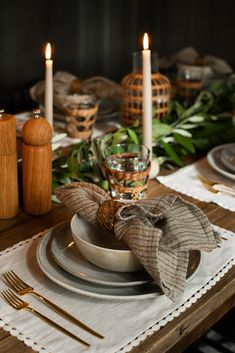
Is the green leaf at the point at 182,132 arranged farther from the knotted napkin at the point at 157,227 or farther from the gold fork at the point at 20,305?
the gold fork at the point at 20,305

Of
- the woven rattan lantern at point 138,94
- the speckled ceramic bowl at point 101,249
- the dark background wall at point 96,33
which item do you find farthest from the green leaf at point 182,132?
the dark background wall at point 96,33

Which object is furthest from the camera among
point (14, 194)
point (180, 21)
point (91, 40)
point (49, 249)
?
point (180, 21)

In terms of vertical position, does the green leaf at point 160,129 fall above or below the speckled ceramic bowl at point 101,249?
above

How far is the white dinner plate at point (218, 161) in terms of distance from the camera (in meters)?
1.26

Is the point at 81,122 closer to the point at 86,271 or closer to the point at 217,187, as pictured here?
the point at 217,187

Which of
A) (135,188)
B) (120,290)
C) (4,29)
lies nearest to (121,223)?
(120,290)

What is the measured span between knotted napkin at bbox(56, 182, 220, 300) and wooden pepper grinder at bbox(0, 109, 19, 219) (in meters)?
0.14

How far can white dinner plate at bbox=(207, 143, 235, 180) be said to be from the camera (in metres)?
1.26

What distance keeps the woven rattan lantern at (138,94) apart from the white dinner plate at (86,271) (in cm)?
71

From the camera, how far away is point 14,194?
1.05 metres

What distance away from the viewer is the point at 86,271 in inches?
33.0

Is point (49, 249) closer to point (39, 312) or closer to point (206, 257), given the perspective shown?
point (39, 312)

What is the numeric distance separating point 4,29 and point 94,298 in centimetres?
165

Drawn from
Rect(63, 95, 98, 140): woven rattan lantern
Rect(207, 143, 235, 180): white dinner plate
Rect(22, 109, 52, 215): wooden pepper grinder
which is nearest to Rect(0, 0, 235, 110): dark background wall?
Rect(63, 95, 98, 140): woven rattan lantern
